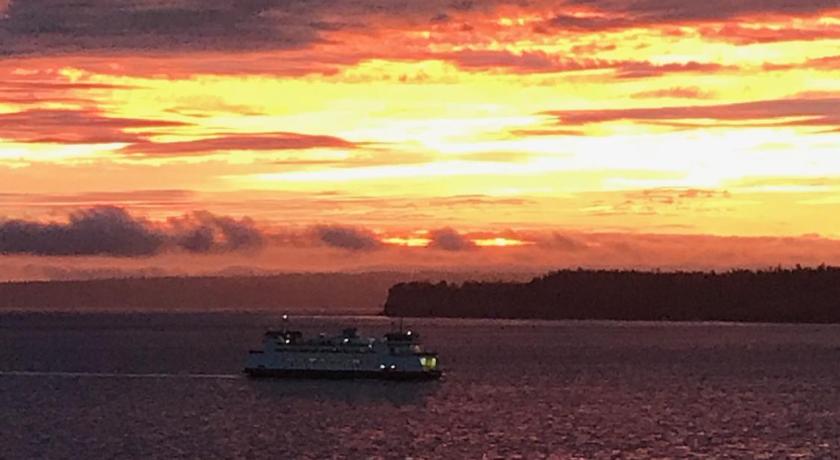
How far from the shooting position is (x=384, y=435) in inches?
4683

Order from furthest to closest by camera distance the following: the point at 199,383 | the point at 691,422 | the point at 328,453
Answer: the point at 199,383
the point at 691,422
the point at 328,453

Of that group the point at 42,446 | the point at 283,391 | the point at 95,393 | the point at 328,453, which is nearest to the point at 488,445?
the point at 328,453

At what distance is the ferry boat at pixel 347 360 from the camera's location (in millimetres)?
174625

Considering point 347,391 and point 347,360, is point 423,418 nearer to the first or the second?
point 347,391

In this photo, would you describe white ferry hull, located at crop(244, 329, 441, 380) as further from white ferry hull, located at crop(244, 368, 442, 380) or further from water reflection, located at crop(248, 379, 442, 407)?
water reflection, located at crop(248, 379, 442, 407)

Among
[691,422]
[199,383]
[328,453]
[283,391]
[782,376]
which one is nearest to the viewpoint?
[328,453]

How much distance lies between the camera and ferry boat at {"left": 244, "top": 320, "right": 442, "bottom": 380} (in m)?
175

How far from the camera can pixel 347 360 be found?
176625 millimetres

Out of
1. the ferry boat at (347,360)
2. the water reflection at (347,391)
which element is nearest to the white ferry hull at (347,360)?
the ferry boat at (347,360)

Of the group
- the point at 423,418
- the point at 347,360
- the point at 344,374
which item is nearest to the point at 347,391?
the point at 344,374

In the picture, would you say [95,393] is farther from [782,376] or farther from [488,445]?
[782,376]

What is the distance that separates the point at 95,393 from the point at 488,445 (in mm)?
66905

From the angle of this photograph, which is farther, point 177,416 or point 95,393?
point 95,393

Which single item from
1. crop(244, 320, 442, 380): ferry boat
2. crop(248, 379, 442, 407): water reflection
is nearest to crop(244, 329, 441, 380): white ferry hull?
crop(244, 320, 442, 380): ferry boat
